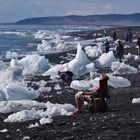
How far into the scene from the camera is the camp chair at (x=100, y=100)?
14.7 meters

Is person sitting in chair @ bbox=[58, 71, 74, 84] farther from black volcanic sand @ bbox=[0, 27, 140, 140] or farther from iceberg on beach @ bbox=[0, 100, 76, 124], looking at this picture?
black volcanic sand @ bbox=[0, 27, 140, 140]

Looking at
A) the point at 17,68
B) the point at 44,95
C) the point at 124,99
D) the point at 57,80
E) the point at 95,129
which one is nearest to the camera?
the point at 95,129

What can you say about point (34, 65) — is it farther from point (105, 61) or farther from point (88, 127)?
point (88, 127)

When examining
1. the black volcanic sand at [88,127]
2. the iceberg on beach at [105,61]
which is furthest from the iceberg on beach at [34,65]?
the black volcanic sand at [88,127]

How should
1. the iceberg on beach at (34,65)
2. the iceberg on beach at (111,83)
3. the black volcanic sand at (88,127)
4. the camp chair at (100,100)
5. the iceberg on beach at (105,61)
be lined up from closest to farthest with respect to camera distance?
the black volcanic sand at (88,127)
the camp chair at (100,100)
the iceberg on beach at (111,83)
the iceberg on beach at (34,65)
the iceberg on beach at (105,61)

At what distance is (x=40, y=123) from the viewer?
13.7m

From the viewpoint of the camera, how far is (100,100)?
48.3 ft

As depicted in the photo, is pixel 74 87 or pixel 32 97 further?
pixel 74 87

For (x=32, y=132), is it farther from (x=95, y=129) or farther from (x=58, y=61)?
(x=58, y=61)

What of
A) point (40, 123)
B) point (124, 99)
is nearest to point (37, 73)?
point (124, 99)

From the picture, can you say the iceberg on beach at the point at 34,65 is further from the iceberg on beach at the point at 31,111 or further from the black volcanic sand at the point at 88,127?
the black volcanic sand at the point at 88,127

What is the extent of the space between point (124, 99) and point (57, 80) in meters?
7.66

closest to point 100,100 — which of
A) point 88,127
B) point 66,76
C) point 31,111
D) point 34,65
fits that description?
point 31,111

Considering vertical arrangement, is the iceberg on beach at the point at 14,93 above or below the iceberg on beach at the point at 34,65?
above
